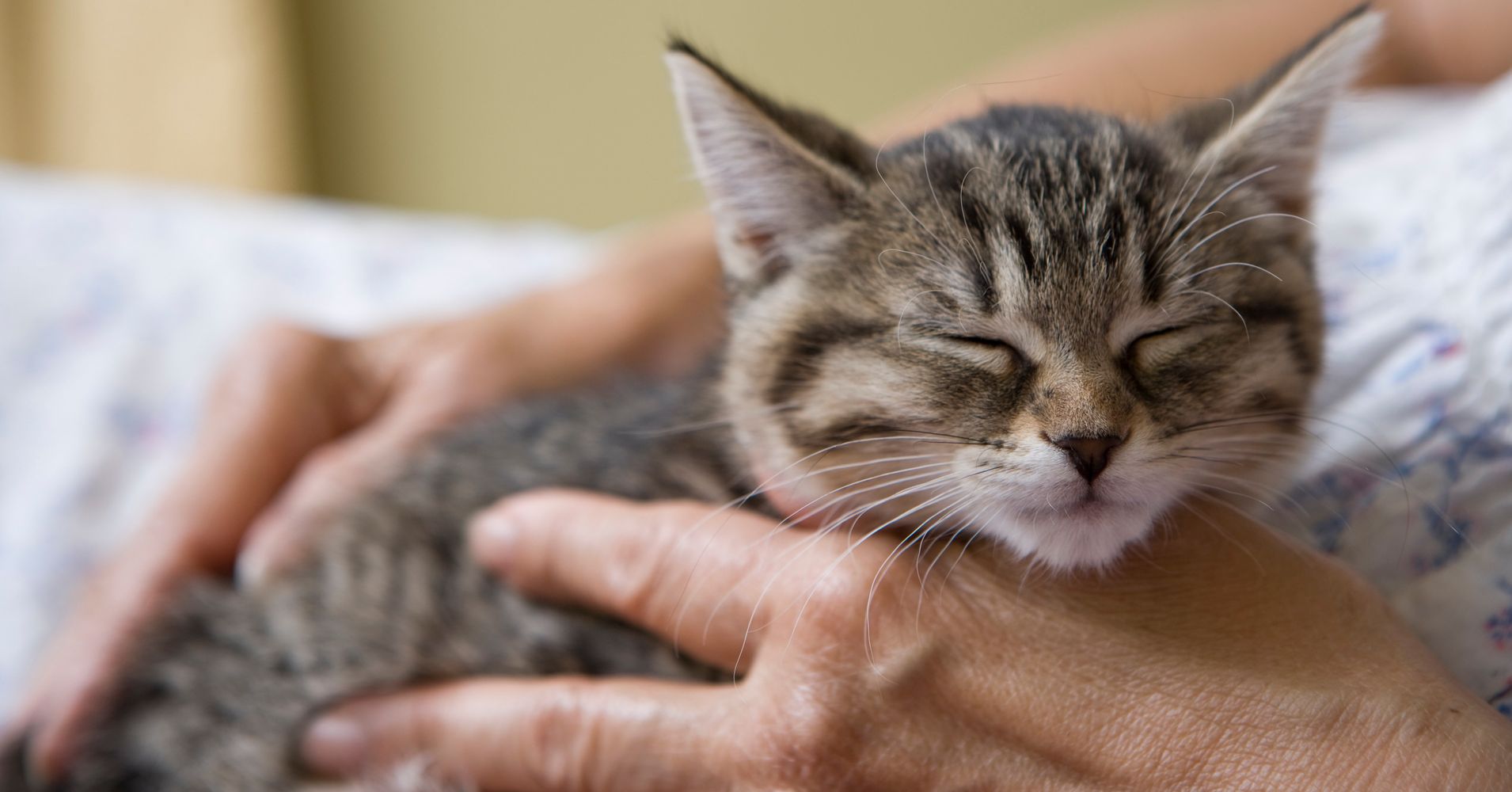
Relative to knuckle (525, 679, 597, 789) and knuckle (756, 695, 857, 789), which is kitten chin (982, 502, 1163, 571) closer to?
knuckle (756, 695, 857, 789)

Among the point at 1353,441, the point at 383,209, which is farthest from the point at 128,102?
the point at 1353,441

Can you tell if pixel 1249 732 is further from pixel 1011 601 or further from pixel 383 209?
pixel 383 209

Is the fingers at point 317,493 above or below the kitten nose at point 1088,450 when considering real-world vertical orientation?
below

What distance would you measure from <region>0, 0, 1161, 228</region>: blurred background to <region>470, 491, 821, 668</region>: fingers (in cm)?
185

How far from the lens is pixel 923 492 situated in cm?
87

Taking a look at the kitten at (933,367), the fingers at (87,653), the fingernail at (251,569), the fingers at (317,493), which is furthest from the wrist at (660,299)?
the fingers at (87,653)

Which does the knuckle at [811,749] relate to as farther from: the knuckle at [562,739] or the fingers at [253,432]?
the fingers at [253,432]

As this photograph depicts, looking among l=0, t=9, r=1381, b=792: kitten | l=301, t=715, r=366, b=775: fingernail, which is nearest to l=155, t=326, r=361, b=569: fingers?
l=0, t=9, r=1381, b=792: kitten

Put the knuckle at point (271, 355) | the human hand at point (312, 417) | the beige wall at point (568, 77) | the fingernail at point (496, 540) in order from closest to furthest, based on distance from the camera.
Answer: the fingernail at point (496, 540) → the human hand at point (312, 417) → the knuckle at point (271, 355) → the beige wall at point (568, 77)

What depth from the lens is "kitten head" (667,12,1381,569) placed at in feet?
2.62

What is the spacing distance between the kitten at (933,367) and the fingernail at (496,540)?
0.04 m

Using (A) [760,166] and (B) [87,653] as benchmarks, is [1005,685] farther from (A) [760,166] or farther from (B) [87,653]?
(B) [87,653]

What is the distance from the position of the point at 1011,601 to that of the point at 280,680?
0.79 metres

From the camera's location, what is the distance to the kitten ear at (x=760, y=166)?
0.89 metres
